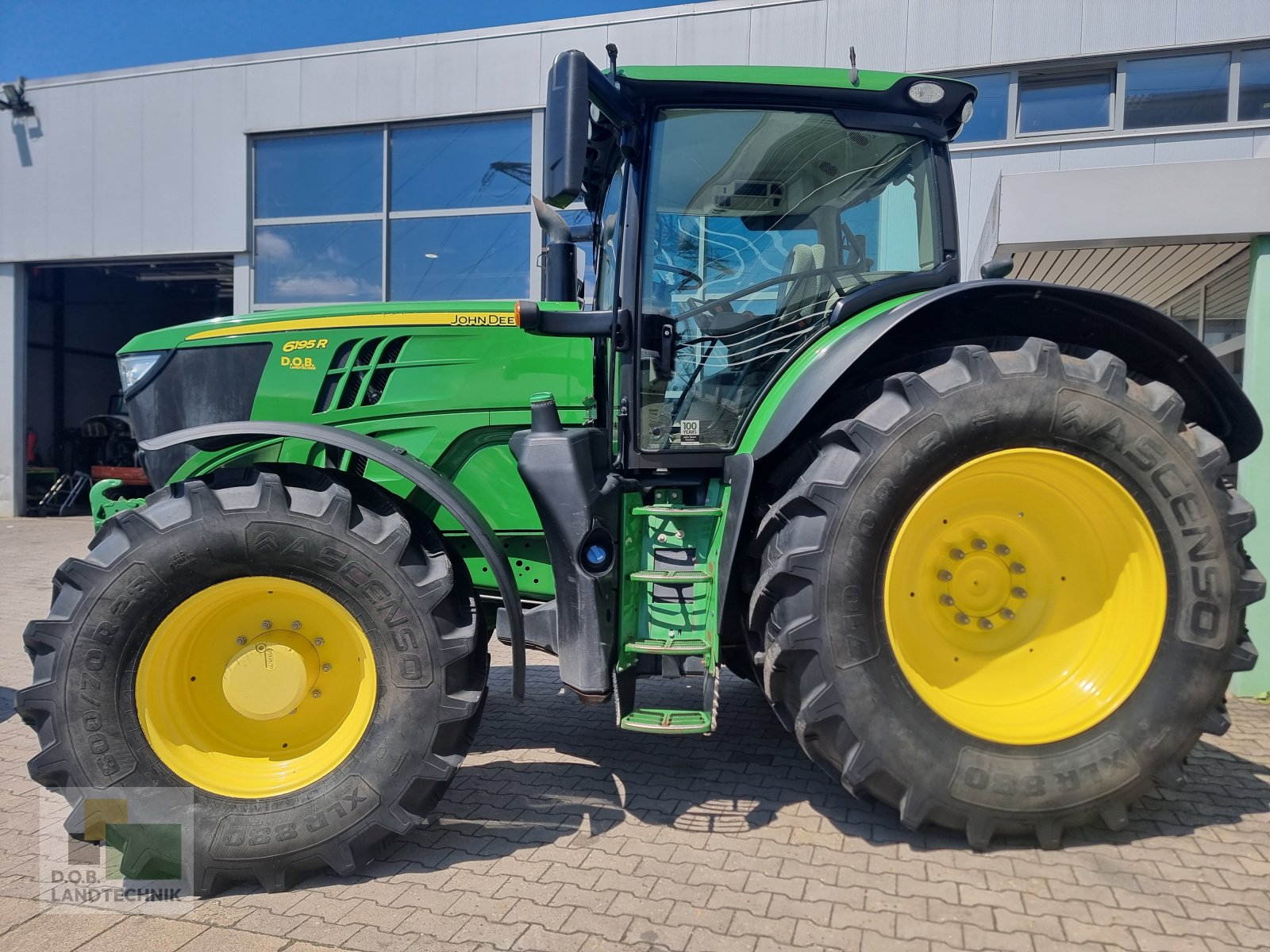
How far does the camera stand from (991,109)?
28.6ft

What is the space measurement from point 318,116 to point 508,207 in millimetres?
2869

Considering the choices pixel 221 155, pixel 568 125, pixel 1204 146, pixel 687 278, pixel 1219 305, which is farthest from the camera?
pixel 221 155

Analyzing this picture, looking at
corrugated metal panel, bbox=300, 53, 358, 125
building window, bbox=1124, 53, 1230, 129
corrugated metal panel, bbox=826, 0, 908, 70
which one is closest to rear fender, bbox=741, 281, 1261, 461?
A: building window, bbox=1124, 53, 1230, 129

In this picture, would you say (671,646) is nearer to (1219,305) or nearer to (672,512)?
(672,512)

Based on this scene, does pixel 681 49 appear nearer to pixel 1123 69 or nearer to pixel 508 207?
pixel 508 207

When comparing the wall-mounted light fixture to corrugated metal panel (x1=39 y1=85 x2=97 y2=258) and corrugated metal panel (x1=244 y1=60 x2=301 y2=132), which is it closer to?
corrugated metal panel (x1=39 y1=85 x2=97 y2=258)

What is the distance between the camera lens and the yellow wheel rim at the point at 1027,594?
250cm

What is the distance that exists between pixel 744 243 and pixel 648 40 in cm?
789

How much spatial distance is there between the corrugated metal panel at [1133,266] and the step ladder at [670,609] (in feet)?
8.31

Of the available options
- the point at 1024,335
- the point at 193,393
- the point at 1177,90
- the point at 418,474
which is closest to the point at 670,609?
the point at 418,474

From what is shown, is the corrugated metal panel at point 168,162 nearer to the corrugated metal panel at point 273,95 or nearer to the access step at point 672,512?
the corrugated metal panel at point 273,95

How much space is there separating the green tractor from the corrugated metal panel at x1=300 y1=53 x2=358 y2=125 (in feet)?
28.5

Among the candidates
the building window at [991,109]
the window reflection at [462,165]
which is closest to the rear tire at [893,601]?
the building window at [991,109]

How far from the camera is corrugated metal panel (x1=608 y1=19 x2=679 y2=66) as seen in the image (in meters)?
9.49
